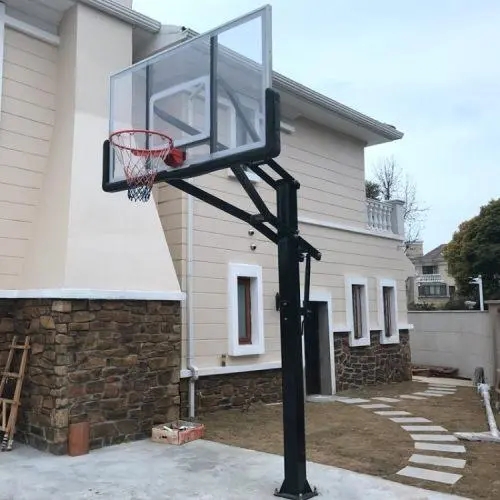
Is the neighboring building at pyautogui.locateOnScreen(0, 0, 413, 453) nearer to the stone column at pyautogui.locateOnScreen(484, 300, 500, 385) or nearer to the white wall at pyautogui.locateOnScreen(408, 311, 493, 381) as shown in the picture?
the stone column at pyautogui.locateOnScreen(484, 300, 500, 385)

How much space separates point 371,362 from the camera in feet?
39.3

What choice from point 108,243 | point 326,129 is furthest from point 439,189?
point 108,243

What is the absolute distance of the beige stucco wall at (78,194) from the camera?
655 cm

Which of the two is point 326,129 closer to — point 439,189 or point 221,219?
point 221,219

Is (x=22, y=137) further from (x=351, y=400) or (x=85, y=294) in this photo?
(x=351, y=400)

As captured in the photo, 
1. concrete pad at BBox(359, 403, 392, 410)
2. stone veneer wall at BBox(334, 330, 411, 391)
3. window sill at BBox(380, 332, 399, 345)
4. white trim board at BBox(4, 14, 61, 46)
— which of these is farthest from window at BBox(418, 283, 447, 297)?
white trim board at BBox(4, 14, 61, 46)

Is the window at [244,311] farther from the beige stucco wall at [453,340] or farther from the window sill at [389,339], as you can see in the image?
the beige stucco wall at [453,340]

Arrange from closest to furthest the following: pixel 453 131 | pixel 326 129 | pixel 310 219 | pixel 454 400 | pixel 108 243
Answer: pixel 108 243, pixel 454 400, pixel 310 219, pixel 326 129, pixel 453 131

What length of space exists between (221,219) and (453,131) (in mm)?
11084

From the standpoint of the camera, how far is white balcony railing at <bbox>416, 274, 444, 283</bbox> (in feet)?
139

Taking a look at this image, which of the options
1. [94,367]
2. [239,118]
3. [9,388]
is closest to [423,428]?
[94,367]

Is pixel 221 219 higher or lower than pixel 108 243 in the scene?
higher

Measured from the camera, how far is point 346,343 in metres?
11.3

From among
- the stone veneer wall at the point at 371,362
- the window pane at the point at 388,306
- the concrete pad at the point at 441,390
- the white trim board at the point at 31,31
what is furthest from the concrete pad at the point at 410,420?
the white trim board at the point at 31,31
